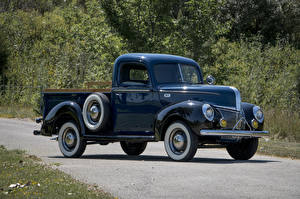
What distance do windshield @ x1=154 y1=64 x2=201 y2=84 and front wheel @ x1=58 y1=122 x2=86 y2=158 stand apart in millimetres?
2366

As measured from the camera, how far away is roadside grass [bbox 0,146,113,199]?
7410 mm

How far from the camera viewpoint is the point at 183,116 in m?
11.3

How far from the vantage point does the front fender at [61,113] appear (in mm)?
13141

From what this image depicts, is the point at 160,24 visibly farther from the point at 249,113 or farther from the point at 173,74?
the point at 249,113

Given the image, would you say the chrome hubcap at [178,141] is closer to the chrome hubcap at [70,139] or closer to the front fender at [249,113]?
the front fender at [249,113]

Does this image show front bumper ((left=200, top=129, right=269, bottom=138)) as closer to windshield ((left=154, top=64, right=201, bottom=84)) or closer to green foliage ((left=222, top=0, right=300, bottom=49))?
windshield ((left=154, top=64, right=201, bottom=84))

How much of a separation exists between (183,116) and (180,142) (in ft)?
1.75

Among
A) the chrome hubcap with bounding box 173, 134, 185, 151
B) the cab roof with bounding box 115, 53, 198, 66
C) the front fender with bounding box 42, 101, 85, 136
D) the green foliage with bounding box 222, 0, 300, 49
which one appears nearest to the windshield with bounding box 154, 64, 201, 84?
the cab roof with bounding box 115, 53, 198, 66

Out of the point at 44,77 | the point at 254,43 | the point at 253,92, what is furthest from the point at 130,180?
the point at 254,43

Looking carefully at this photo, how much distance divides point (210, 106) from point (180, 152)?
111 cm

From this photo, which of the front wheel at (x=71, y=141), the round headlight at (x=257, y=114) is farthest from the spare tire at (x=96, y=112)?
the round headlight at (x=257, y=114)

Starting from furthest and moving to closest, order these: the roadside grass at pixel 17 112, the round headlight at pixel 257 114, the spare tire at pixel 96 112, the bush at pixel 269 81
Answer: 1. the roadside grass at pixel 17 112
2. the bush at pixel 269 81
3. the spare tire at pixel 96 112
4. the round headlight at pixel 257 114

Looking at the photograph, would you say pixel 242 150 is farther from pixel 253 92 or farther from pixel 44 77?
pixel 44 77

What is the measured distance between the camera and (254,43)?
3741 centimetres
